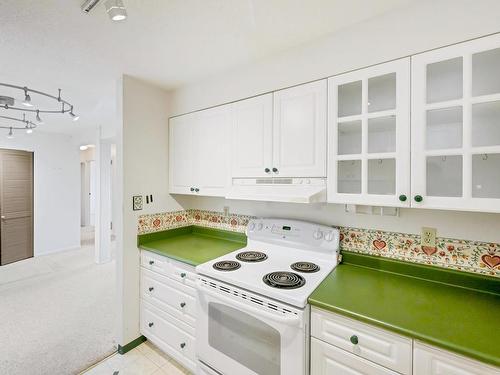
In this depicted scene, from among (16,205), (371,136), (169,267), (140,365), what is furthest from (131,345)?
(16,205)

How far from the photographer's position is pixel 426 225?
1.47 m

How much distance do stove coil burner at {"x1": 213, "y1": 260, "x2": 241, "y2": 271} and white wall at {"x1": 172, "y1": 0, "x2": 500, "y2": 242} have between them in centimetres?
60

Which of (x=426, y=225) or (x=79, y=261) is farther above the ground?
(x=426, y=225)

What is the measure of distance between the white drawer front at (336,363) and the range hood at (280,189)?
0.76 m

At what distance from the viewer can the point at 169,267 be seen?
1.97m

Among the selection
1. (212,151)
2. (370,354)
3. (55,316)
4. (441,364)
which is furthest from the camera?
(55,316)

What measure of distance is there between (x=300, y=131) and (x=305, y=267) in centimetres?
94

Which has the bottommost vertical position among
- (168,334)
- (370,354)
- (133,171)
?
(168,334)

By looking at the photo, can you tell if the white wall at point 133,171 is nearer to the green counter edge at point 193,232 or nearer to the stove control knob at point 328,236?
the green counter edge at point 193,232

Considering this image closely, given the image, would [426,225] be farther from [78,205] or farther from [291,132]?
[78,205]

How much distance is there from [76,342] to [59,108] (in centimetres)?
280

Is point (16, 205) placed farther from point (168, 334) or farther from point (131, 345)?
point (168, 334)

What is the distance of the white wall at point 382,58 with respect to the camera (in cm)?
121

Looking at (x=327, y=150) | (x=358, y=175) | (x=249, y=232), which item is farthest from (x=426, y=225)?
(x=249, y=232)
